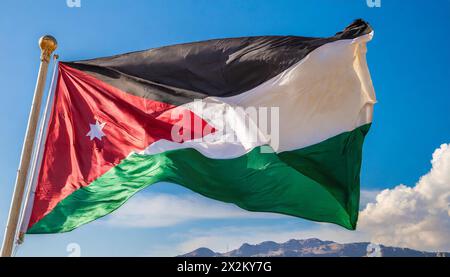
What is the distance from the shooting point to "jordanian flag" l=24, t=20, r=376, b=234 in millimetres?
8836

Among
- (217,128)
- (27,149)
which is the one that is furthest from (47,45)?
(217,128)

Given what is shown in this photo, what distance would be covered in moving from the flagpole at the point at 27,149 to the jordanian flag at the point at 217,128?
1.44 ft

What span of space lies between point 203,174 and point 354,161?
9.17ft

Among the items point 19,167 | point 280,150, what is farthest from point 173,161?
point 19,167

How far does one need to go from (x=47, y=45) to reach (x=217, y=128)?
11.7ft

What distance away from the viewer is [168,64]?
10.2 m

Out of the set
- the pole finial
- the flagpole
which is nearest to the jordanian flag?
the flagpole

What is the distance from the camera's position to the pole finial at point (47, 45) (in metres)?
9.53

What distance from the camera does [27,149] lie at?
8.55 meters

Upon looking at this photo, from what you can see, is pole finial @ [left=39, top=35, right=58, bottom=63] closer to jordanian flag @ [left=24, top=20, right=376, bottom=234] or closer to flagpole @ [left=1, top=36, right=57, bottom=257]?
flagpole @ [left=1, top=36, right=57, bottom=257]

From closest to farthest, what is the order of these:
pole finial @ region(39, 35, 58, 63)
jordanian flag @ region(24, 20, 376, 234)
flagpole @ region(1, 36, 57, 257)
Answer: flagpole @ region(1, 36, 57, 257)
jordanian flag @ region(24, 20, 376, 234)
pole finial @ region(39, 35, 58, 63)

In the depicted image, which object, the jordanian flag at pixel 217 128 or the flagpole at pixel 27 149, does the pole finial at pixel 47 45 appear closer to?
the flagpole at pixel 27 149

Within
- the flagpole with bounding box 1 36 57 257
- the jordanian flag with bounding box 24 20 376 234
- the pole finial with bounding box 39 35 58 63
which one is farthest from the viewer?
the pole finial with bounding box 39 35 58 63
